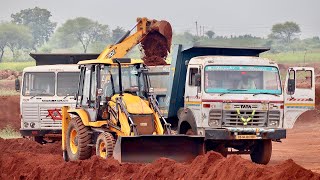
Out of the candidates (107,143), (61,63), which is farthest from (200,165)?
(61,63)

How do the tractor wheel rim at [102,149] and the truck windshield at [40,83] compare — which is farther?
the truck windshield at [40,83]

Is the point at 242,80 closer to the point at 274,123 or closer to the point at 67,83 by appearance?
the point at 274,123

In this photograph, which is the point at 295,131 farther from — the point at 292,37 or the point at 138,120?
the point at 292,37

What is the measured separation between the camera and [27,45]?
5207 inches

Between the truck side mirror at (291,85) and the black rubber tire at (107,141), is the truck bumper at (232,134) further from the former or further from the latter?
the black rubber tire at (107,141)

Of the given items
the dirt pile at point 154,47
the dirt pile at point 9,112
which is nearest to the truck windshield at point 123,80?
the dirt pile at point 154,47

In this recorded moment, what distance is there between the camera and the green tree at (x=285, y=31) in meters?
115

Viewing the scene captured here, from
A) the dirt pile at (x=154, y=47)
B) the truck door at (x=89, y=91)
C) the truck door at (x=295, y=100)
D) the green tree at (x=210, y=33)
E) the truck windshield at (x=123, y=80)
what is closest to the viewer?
the truck windshield at (x=123, y=80)

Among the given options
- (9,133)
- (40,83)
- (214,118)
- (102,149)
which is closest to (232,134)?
(214,118)

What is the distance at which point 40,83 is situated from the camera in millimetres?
25250

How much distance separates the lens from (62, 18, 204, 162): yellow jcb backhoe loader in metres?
18.2

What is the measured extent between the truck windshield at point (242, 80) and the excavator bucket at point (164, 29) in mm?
4575

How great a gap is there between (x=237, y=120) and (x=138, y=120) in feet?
9.50

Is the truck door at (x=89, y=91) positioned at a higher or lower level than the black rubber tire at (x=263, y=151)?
higher
